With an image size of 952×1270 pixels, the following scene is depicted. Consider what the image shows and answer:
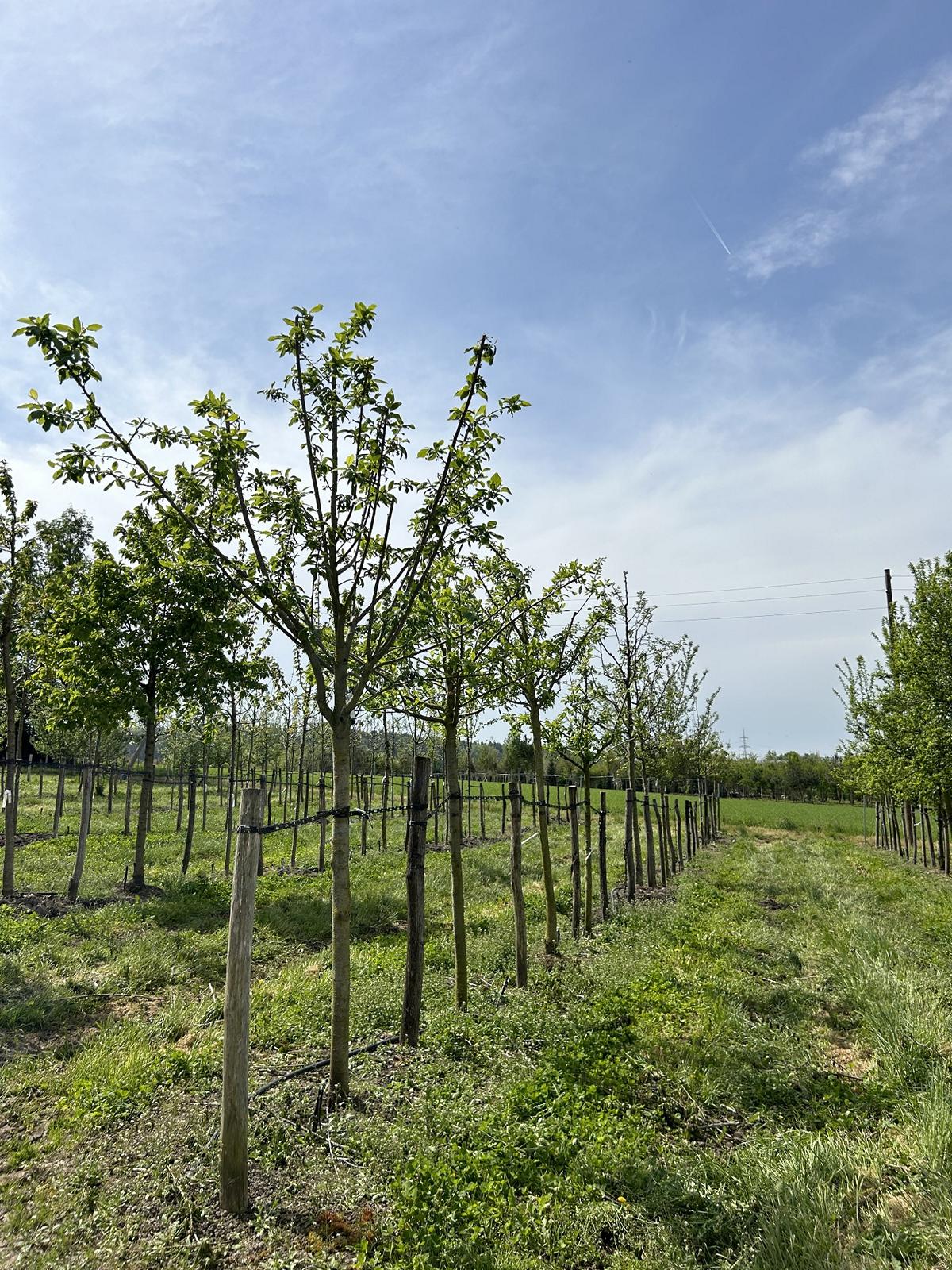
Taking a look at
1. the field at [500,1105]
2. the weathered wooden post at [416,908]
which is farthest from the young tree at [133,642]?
the weathered wooden post at [416,908]

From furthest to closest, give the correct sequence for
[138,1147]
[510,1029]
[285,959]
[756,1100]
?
[285,959], [510,1029], [756,1100], [138,1147]

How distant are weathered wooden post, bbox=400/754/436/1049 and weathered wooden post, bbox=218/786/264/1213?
1938 millimetres

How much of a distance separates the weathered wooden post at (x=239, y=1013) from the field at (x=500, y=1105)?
20cm

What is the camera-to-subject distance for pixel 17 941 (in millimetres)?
8250

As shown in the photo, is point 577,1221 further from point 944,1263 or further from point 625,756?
point 625,756

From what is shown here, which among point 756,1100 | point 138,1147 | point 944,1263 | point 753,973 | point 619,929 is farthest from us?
point 619,929

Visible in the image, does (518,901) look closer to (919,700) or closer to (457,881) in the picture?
(457,881)

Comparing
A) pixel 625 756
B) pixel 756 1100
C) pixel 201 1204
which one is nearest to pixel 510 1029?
pixel 756 1100

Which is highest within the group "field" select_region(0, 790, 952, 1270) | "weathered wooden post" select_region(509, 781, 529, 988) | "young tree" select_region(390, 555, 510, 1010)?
"young tree" select_region(390, 555, 510, 1010)

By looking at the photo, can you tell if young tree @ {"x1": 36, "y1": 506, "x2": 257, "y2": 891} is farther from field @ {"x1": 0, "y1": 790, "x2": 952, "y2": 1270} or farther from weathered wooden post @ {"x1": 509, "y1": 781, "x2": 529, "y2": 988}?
weathered wooden post @ {"x1": 509, "y1": 781, "x2": 529, "y2": 988}

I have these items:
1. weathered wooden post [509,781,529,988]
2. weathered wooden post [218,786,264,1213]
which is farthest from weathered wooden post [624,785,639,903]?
weathered wooden post [218,786,264,1213]

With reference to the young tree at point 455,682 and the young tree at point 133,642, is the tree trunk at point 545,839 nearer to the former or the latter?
the young tree at point 455,682

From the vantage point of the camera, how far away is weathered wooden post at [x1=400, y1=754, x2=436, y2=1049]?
5723 millimetres

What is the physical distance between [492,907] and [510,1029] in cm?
550
